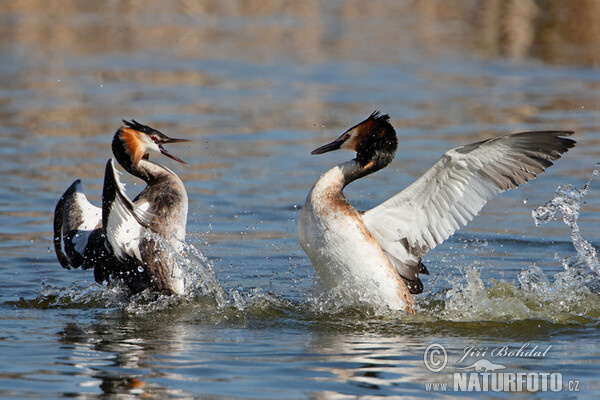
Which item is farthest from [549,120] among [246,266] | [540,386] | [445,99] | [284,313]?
[540,386]

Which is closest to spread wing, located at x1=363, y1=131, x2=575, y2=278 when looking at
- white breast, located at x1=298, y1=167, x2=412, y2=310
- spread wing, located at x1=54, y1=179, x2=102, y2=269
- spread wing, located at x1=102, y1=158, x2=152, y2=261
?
white breast, located at x1=298, y1=167, x2=412, y2=310

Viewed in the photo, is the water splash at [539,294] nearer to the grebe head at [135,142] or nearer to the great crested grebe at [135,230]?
the great crested grebe at [135,230]

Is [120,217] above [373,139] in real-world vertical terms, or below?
below

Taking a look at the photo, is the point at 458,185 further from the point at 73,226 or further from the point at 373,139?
the point at 73,226

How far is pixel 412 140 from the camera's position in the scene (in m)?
12.7

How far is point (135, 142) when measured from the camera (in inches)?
315

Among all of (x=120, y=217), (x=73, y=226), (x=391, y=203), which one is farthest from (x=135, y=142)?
(x=391, y=203)

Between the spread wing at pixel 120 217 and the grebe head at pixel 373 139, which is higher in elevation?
the grebe head at pixel 373 139

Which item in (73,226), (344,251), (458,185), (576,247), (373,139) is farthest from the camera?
(73,226)

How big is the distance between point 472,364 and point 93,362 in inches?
91.0


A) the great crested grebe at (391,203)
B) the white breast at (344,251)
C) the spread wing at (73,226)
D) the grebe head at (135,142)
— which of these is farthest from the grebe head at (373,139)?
the spread wing at (73,226)

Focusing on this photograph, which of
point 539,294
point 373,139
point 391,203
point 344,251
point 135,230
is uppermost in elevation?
point 373,139

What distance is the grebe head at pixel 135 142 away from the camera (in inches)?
310

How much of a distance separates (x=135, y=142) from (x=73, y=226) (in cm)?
85
